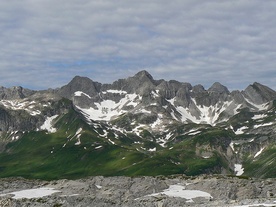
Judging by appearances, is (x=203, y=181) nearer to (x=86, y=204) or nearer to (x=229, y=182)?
(x=229, y=182)


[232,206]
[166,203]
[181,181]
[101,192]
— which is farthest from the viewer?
[181,181]

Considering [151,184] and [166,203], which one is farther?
[151,184]

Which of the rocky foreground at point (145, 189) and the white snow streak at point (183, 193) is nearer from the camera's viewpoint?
the white snow streak at point (183, 193)

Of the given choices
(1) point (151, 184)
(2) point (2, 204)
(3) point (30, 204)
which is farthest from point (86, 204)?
(1) point (151, 184)

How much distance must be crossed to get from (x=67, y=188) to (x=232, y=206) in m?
66.9

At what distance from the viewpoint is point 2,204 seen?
83938 mm

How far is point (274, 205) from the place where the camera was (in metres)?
65.1

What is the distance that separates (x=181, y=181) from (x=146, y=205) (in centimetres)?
4912

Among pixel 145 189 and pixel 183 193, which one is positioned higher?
pixel 145 189

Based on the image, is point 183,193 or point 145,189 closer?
point 183,193

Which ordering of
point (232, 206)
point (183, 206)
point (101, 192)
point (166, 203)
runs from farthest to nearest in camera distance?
point (101, 192), point (166, 203), point (183, 206), point (232, 206)

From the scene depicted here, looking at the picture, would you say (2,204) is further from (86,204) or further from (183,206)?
(183,206)

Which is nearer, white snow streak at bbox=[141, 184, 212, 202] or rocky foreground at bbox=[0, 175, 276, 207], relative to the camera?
white snow streak at bbox=[141, 184, 212, 202]

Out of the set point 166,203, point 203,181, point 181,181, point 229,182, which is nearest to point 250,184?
point 229,182
